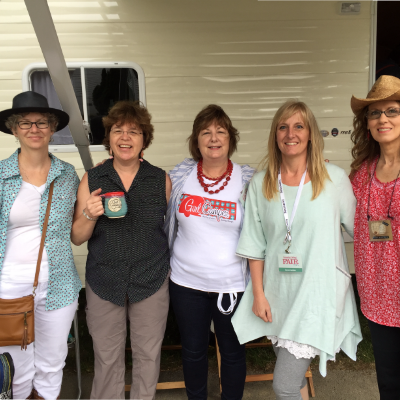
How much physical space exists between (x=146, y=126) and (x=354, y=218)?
1.31 metres

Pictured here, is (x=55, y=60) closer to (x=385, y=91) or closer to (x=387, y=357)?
(x=385, y=91)

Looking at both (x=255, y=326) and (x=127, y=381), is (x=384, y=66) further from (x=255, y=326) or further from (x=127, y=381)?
(x=127, y=381)

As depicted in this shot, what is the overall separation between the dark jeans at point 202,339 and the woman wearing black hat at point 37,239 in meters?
0.67

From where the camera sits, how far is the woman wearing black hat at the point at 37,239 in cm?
196

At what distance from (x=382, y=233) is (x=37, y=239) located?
1.80 metres

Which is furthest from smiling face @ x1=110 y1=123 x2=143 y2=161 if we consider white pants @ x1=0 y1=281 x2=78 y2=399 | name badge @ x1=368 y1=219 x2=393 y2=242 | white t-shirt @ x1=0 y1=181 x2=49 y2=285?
name badge @ x1=368 y1=219 x2=393 y2=242

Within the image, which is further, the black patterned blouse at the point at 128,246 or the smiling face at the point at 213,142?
the smiling face at the point at 213,142

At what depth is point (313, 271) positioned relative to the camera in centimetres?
183

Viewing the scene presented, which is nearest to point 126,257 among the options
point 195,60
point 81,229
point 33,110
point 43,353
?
point 81,229

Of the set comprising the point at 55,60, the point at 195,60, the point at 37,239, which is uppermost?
the point at 195,60

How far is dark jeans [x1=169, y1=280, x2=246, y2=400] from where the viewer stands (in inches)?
86.5

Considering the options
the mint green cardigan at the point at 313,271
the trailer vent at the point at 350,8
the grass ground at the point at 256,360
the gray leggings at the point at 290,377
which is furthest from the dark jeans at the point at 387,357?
the trailer vent at the point at 350,8

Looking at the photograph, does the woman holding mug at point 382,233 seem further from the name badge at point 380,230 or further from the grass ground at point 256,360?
the grass ground at point 256,360

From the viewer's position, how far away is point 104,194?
6.52 feet
